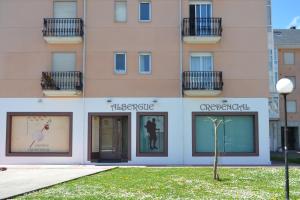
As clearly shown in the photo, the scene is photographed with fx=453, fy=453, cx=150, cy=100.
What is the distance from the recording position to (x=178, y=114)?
81.1 feet

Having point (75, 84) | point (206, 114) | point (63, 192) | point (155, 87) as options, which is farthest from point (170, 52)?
point (63, 192)

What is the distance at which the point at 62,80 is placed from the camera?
24.7 m

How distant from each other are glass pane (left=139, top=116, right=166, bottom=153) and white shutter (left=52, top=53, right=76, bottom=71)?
16.0ft

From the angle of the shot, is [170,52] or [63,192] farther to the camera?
[170,52]

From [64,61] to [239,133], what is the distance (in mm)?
10514

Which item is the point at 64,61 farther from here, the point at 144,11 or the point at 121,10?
the point at 144,11

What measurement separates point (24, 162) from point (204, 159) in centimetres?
981

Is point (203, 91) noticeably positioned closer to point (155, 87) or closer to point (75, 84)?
point (155, 87)

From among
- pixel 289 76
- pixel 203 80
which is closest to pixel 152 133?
pixel 203 80

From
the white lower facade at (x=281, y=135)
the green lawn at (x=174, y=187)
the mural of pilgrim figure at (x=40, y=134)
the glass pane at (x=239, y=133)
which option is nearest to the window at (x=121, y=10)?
the mural of pilgrim figure at (x=40, y=134)

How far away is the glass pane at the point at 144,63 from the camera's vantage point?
25.1 metres

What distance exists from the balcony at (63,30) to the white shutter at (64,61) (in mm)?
739

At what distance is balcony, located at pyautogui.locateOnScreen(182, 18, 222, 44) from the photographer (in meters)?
24.7

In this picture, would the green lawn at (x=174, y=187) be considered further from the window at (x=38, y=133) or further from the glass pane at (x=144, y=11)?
the glass pane at (x=144, y=11)
